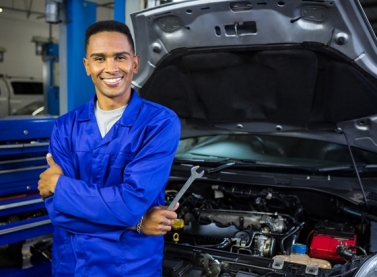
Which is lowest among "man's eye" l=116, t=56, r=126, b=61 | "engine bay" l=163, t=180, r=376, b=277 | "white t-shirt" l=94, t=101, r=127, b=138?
"engine bay" l=163, t=180, r=376, b=277

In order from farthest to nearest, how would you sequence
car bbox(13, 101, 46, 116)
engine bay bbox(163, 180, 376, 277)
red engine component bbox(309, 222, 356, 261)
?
car bbox(13, 101, 46, 116) → red engine component bbox(309, 222, 356, 261) → engine bay bbox(163, 180, 376, 277)

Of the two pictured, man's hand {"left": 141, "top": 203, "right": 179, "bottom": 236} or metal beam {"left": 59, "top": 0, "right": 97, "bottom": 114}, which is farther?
metal beam {"left": 59, "top": 0, "right": 97, "bottom": 114}

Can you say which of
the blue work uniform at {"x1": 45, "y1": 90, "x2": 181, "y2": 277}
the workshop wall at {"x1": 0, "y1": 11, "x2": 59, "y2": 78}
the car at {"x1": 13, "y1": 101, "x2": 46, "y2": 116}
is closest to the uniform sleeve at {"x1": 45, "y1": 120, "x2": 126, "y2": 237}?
the blue work uniform at {"x1": 45, "y1": 90, "x2": 181, "y2": 277}

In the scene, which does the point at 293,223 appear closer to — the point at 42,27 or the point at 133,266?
the point at 133,266

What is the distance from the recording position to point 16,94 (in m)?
9.55

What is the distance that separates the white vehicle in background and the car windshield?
286 inches

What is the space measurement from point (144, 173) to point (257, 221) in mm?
882

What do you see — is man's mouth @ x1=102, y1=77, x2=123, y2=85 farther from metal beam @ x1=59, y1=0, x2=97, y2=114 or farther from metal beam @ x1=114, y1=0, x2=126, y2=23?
metal beam @ x1=114, y1=0, x2=126, y2=23

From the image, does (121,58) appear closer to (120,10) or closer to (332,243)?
(332,243)

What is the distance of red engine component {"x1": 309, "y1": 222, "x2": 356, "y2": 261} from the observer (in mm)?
1831

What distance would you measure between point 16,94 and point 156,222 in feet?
29.3

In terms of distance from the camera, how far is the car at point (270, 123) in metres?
1.86

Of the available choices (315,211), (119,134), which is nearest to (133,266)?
(119,134)

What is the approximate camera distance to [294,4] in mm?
1872
